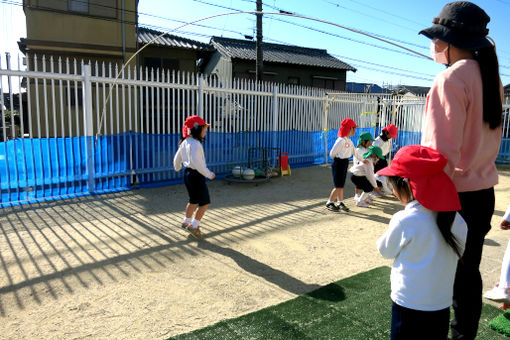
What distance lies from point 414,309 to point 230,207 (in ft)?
16.8

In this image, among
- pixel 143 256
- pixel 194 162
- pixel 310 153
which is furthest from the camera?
pixel 310 153

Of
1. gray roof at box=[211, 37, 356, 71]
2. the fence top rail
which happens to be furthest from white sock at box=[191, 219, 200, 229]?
gray roof at box=[211, 37, 356, 71]

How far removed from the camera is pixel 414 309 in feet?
6.53

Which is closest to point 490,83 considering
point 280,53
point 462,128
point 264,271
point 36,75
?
point 462,128

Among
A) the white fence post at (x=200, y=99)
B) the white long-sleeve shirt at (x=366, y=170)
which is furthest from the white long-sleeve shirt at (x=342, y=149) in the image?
the white fence post at (x=200, y=99)

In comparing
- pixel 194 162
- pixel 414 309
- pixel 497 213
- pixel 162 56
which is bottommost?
pixel 497 213

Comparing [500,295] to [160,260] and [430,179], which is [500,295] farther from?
[160,260]

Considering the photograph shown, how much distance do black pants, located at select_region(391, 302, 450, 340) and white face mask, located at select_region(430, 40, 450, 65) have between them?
4.53ft

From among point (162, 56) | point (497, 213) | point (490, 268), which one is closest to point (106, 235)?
point (490, 268)

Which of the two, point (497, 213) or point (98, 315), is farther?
point (497, 213)

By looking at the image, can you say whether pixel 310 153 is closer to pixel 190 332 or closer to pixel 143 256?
pixel 143 256

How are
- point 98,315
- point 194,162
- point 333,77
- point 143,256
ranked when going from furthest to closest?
1. point 333,77
2. point 194,162
3. point 143,256
4. point 98,315

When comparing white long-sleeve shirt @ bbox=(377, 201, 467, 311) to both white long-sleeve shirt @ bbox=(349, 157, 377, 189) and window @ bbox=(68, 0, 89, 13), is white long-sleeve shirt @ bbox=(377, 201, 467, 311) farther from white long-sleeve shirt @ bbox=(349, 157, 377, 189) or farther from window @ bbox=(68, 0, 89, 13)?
window @ bbox=(68, 0, 89, 13)

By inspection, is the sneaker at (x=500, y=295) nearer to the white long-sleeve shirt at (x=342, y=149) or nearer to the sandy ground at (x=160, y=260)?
the sandy ground at (x=160, y=260)
